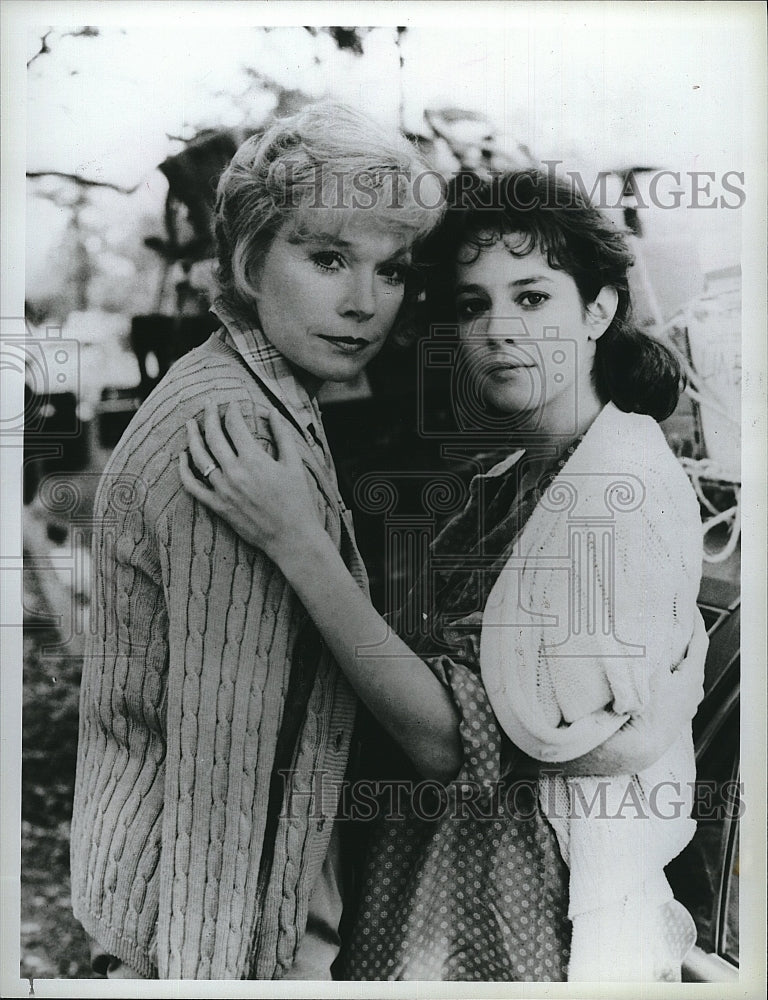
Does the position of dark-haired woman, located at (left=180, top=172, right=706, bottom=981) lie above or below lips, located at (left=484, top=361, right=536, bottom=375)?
below

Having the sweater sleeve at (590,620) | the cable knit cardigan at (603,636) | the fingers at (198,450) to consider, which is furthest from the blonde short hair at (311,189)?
the sweater sleeve at (590,620)

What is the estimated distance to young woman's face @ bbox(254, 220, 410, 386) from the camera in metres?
1.87

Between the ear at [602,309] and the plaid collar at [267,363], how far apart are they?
1.76 ft

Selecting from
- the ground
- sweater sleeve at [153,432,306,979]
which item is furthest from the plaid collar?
the ground

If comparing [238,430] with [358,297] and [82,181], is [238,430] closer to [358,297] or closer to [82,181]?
[358,297]

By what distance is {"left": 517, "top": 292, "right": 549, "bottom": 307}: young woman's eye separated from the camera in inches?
73.9

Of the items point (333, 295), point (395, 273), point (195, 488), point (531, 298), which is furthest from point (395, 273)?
point (195, 488)

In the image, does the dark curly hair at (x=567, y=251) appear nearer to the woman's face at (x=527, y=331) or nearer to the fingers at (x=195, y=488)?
the woman's face at (x=527, y=331)

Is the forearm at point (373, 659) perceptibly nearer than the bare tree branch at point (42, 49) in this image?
Yes

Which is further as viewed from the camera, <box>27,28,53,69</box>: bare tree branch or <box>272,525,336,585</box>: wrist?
<box>27,28,53,69</box>: bare tree branch

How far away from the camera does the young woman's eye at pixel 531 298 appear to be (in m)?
1.88

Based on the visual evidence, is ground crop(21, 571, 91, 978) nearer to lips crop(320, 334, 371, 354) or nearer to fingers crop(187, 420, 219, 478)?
fingers crop(187, 420, 219, 478)

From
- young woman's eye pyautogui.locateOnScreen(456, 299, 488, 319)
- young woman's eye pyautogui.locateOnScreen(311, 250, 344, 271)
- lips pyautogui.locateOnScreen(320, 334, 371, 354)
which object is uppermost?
young woman's eye pyautogui.locateOnScreen(311, 250, 344, 271)

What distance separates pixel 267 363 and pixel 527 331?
482 mm
